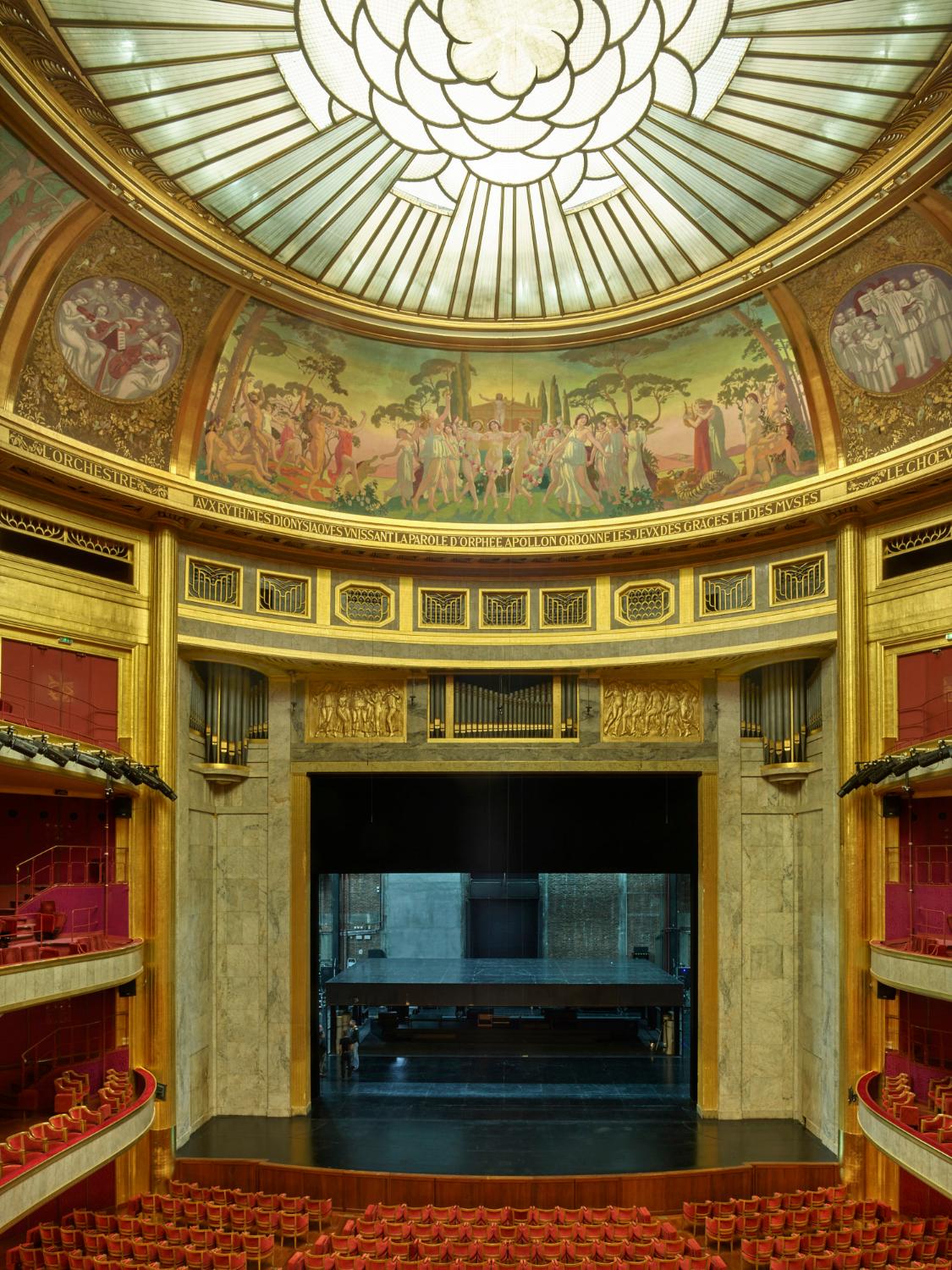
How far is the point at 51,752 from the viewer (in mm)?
14031

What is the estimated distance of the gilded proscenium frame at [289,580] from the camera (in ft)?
66.9

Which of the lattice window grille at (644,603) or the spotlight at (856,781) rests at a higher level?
the lattice window grille at (644,603)

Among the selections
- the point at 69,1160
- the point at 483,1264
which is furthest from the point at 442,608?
the point at 483,1264

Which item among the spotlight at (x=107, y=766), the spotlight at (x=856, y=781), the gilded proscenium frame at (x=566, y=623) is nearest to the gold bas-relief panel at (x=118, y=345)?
the spotlight at (x=107, y=766)

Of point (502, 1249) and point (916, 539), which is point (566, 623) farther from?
point (502, 1249)

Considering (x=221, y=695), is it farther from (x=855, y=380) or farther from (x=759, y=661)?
(x=855, y=380)

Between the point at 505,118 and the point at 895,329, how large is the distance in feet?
24.2

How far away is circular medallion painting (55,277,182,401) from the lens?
668 inches

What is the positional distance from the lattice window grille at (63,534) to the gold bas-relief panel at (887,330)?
12981 mm

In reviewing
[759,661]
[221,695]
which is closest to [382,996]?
[221,695]

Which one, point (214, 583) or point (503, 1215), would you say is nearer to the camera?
point (503, 1215)

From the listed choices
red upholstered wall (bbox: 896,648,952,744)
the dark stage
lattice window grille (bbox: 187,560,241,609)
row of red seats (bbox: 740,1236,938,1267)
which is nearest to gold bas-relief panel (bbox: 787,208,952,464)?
red upholstered wall (bbox: 896,648,952,744)

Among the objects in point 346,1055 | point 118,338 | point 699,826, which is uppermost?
point 118,338

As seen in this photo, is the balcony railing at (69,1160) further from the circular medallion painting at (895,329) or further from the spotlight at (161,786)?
the circular medallion painting at (895,329)
